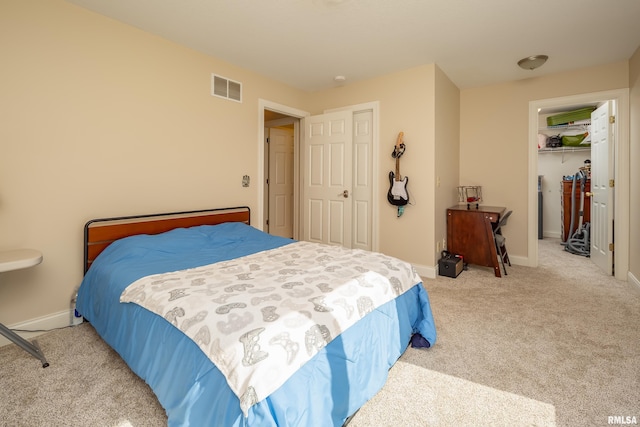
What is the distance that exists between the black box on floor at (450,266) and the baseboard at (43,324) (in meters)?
3.64

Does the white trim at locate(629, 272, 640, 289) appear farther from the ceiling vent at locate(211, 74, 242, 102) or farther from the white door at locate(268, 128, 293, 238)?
the ceiling vent at locate(211, 74, 242, 102)

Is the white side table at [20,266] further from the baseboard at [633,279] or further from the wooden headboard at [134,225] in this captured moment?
the baseboard at [633,279]

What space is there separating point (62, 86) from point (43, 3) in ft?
1.89

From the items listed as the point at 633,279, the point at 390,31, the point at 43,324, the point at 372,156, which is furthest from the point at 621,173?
the point at 43,324

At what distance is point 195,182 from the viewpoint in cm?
321

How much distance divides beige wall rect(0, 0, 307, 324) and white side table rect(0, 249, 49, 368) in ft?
1.15

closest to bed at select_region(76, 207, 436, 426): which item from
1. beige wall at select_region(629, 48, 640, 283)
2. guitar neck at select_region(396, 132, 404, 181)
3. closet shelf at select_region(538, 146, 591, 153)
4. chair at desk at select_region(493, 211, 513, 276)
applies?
guitar neck at select_region(396, 132, 404, 181)

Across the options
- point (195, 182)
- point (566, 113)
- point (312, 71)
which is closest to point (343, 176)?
point (312, 71)

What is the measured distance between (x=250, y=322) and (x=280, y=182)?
4435mm

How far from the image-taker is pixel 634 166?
10.7 ft

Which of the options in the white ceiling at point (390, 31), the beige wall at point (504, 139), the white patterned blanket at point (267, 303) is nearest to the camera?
the white patterned blanket at point (267, 303)

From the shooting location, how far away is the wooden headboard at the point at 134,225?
8.07 feet

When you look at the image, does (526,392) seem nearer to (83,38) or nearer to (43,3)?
(83,38)

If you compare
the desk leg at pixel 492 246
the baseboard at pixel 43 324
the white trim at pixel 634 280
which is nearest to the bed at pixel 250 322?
the baseboard at pixel 43 324
